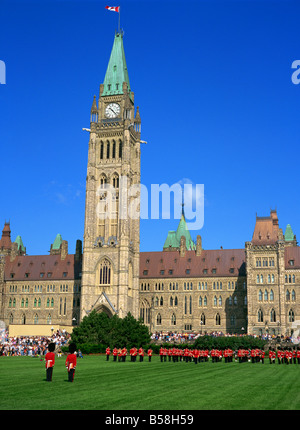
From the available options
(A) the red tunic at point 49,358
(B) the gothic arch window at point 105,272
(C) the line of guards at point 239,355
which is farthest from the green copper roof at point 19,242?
(A) the red tunic at point 49,358

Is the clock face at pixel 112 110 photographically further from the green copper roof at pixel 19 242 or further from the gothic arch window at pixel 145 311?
the green copper roof at pixel 19 242

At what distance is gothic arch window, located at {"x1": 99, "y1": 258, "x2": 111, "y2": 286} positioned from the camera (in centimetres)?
8788

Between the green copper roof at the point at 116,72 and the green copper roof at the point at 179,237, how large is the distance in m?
42.2

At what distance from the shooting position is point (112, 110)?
96938mm

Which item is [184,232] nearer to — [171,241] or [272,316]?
[171,241]

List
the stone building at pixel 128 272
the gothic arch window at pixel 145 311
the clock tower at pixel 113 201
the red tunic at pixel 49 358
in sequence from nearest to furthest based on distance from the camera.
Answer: the red tunic at pixel 49 358
the stone building at pixel 128 272
the clock tower at pixel 113 201
the gothic arch window at pixel 145 311

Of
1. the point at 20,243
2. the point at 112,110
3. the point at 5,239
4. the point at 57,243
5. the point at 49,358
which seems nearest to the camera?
the point at 49,358

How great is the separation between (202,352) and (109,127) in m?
61.0

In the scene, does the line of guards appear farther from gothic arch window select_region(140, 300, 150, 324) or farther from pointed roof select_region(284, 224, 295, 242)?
pointed roof select_region(284, 224, 295, 242)

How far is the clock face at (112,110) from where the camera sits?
96438 mm

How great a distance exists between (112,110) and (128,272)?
1192 inches

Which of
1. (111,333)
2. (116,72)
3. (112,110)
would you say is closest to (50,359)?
(111,333)
